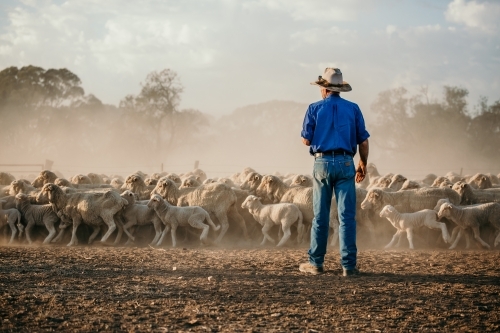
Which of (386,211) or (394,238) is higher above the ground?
(386,211)

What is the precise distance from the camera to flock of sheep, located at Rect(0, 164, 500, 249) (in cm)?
1157

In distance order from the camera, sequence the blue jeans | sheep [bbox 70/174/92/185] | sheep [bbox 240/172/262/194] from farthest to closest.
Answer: sheep [bbox 70/174/92/185] → sheep [bbox 240/172/262/194] → the blue jeans

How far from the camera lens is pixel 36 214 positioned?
1273cm

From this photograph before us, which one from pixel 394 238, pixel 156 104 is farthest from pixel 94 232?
pixel 156 104

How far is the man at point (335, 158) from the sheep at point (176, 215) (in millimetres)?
4716

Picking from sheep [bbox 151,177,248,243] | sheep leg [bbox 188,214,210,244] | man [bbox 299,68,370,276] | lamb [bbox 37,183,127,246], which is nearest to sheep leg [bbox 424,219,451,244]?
sheep [bbox 151,177,248,243]

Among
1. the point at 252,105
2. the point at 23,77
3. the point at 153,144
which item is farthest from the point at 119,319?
the point at 252,105

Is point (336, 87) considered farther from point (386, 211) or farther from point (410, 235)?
point (410, 235)

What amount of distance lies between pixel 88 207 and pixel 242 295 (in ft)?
22.8

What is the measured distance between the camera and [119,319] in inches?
202

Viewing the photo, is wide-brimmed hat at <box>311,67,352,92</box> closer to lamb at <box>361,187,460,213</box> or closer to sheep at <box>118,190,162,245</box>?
lamb at <box>361,187,460,213</box>

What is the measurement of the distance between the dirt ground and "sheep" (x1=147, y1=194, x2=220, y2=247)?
2.87 metres

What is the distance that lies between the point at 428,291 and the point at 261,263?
2.63 meters

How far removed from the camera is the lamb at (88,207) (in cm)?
1211
